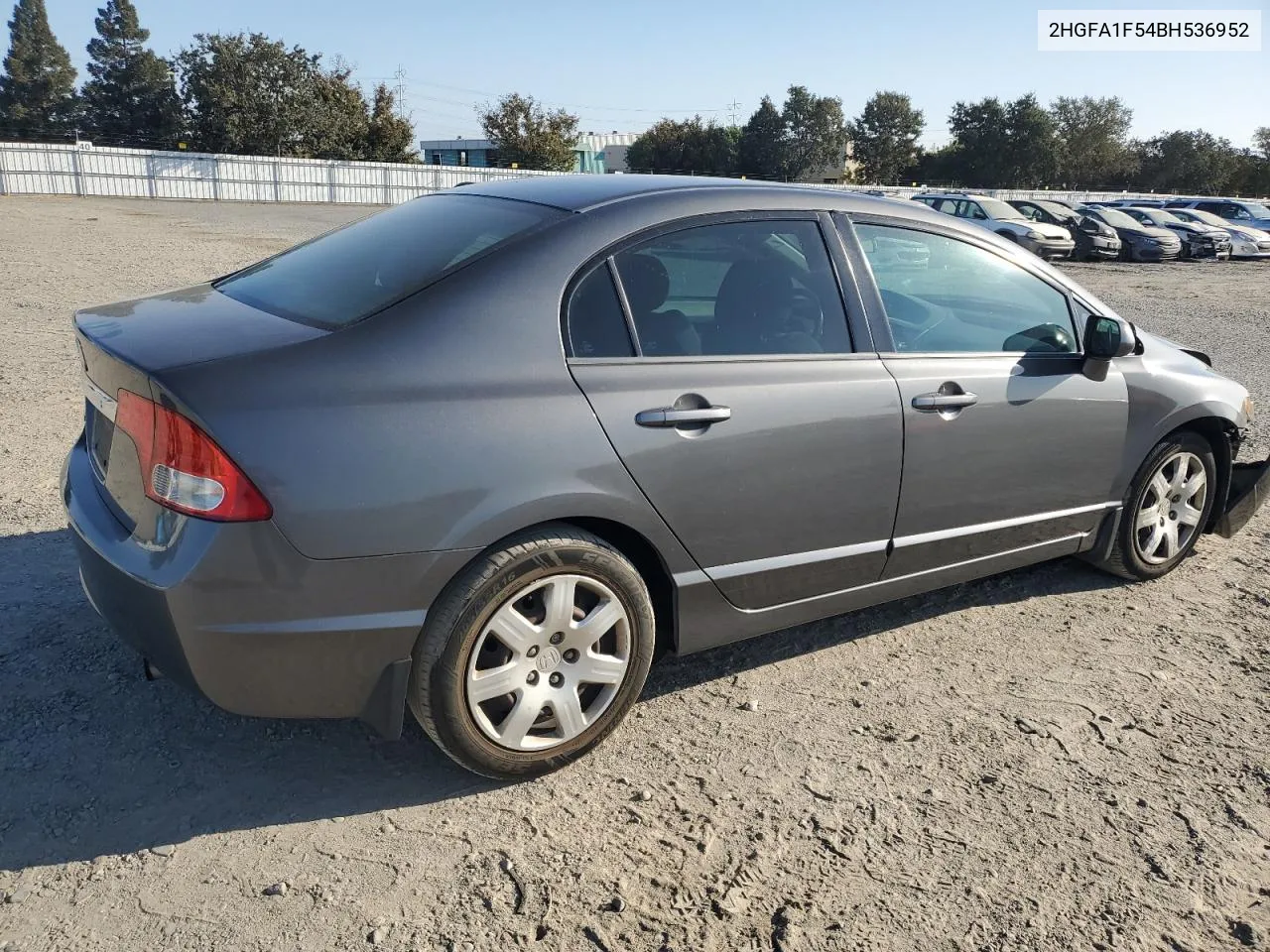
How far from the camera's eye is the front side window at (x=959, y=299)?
11.8 feet

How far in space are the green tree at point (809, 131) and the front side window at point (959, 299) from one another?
77.7 metres

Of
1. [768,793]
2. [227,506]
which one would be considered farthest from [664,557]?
[227,506]

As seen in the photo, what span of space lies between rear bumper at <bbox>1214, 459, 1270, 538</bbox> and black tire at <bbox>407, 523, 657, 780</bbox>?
135 inches

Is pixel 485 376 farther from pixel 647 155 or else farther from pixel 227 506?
pixel 647 155

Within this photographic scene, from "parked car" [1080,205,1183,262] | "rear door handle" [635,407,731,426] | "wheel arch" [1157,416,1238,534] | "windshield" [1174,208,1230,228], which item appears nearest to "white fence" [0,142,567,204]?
"parked car" [1080,205,1183,262]

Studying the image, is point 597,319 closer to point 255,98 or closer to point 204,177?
point 204,177

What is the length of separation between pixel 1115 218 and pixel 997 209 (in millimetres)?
6637

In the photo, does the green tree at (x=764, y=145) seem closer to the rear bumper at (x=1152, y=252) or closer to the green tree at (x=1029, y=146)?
the green tree at (x=1029, y=146)

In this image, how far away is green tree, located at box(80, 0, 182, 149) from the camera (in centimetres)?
6059

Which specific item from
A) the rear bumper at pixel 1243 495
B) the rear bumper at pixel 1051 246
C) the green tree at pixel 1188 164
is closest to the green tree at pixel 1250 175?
the green tree at pixel 1188 164

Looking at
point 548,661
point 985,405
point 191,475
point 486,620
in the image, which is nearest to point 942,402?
point 985,405

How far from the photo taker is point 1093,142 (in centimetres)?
7506

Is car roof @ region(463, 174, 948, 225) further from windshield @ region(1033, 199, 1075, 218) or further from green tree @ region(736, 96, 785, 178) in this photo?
green tree @ region(736, 96, 785, 178)

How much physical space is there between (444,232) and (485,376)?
78 centimetres
